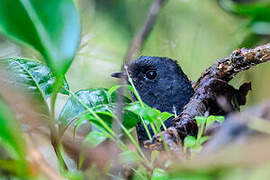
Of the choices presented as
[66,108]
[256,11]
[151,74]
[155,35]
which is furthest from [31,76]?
[155,35]

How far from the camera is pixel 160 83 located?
198 centimetres

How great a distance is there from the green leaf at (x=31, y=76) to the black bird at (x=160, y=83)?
0.82 metres

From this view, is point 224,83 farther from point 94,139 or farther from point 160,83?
point 94,139

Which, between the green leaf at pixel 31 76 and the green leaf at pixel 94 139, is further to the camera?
the green leaf at pixel 31 76

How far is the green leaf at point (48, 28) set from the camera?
75 cm

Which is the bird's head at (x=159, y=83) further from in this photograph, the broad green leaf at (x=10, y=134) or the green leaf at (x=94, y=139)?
the broad green leaf at (x=10, y=134)

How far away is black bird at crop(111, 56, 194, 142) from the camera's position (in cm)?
193

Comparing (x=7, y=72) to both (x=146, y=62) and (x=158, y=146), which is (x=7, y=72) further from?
(x=146, y=62)

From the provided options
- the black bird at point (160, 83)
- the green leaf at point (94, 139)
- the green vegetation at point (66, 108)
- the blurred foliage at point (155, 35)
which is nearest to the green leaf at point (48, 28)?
the green vegetation at point (66, 108)

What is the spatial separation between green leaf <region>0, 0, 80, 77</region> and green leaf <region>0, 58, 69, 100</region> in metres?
0.26

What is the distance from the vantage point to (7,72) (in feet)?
3.55

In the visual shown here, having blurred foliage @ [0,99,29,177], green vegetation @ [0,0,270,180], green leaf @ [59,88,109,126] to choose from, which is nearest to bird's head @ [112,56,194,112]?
green vegetation @ [0,0,270,180]

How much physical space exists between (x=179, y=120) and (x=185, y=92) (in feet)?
2.14

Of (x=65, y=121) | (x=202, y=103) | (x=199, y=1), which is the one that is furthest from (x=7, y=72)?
(x=199, y=1)
